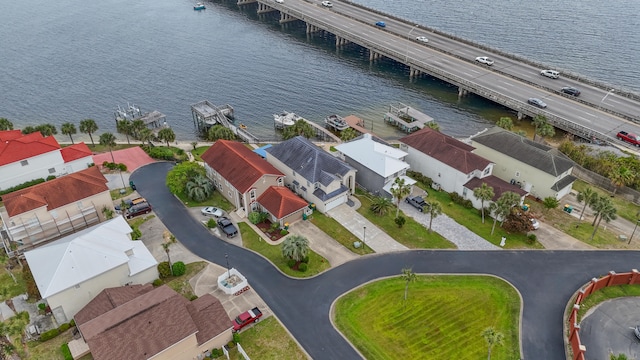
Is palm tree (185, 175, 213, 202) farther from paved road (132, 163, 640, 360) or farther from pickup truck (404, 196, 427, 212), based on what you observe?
pickup truck (404, 196, 427, 212)

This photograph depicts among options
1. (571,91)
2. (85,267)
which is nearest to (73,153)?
(85,267)

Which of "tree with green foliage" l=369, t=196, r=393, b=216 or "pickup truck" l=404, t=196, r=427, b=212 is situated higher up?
"tree with green foliage" l=369, t=196, r=393, b=216

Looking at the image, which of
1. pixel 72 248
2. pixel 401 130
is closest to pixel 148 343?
pixel 72 248

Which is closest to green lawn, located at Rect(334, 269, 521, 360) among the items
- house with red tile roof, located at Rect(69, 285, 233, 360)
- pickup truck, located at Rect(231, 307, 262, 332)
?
pickup truck, located at Rect(231, 307, 262, 332)

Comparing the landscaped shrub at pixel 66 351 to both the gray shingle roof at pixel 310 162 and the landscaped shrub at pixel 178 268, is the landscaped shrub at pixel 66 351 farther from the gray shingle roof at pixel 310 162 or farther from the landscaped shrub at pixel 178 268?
the gray shingle roof at pixel 310 162

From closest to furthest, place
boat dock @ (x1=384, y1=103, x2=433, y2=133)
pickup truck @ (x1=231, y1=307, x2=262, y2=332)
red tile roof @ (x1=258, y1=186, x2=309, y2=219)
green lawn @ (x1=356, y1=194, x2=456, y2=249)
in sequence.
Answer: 1. pickup truck @ (x1=231, y1=307, x2=262, y2=332)
2. green lawn @ (x1=356, y1=194, x2=456, y2=249)
3. red tile roof @ (x1=258, y1=186, x2=309, y2=219)
4. boat dock @ (x1=384, y1=103, x2=433, y2=133)

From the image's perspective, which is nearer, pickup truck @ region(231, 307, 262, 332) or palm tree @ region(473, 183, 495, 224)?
pickup truck @ region(231, 307, 262, 332)

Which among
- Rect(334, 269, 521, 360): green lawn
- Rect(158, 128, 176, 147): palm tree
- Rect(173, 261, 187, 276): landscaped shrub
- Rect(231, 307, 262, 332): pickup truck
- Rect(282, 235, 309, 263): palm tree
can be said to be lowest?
Rect(334, 269, 521, 360): green lawn

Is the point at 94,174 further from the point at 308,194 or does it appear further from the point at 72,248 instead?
the point at 308,194
